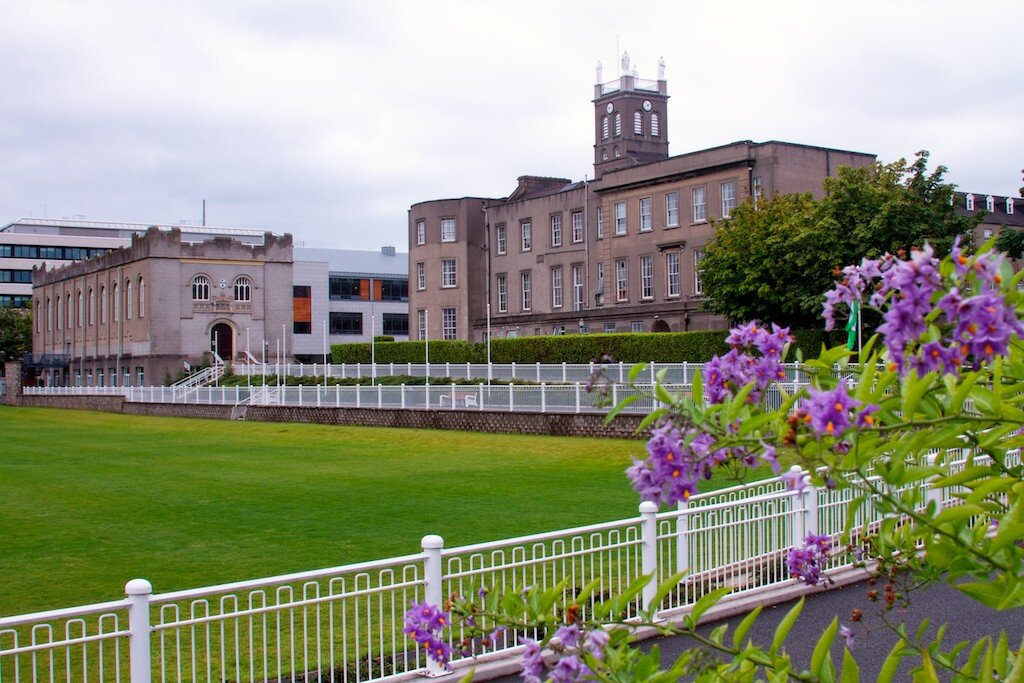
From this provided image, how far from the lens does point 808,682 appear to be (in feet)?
12.8

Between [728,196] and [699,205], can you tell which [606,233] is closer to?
[699,205]

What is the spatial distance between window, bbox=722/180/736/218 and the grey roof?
43952mm

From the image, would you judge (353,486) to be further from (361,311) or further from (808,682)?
(361,311)

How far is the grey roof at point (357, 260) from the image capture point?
94.4 meters

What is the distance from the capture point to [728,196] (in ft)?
174

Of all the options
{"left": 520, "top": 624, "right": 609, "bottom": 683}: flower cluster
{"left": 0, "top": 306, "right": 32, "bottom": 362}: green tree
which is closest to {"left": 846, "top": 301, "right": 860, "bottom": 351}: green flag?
{"left": 520, "top": 624, "right": 609, "bottom": 683}: flower cluster

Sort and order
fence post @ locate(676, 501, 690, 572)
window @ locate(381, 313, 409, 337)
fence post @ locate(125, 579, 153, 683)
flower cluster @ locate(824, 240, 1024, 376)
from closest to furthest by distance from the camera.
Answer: flower cluster @ locate(824, 240, 1024, 376) → fence post @ locate(125, 579, 153, 683) → fence post @ locate(676, 501, 690, 572) → window @ locate(381, 313, 409, 337)

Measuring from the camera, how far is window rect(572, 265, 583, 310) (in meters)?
62.4

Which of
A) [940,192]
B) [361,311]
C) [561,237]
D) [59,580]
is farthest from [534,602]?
[361,311]

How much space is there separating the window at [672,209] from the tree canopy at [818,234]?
32.4 feet

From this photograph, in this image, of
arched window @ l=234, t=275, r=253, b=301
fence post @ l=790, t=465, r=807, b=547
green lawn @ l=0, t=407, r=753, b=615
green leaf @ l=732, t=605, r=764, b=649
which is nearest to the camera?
green leaf @ l=732, t=605, r=764, b=649

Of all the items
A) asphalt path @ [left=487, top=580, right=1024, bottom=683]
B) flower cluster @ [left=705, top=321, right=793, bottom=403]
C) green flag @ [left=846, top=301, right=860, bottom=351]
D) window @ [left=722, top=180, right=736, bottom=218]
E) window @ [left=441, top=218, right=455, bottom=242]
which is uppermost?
window @ [left=441, top=218, right=455, bottom=242]

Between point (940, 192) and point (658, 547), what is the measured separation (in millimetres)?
33160

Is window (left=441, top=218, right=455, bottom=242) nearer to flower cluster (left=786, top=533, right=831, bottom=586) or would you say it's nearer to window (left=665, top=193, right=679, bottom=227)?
window (left=665, top=193, right=679, bottom=227)
